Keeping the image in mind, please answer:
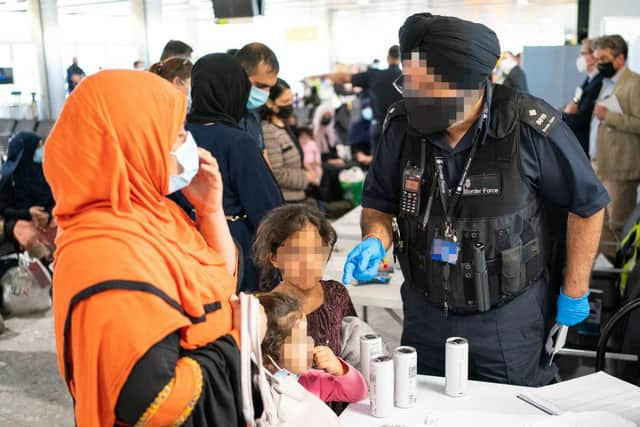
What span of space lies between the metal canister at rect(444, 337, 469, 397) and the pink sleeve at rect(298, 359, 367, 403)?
23 cm

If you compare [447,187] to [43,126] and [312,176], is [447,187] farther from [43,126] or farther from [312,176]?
[43,126]

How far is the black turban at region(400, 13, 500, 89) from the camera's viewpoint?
175 centimetres

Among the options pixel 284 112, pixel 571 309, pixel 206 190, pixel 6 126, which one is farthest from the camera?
pixel 6 126

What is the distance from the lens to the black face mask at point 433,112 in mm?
1805

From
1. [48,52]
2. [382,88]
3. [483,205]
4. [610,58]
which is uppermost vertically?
[48,52]

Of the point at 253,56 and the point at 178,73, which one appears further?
the point at 253,56

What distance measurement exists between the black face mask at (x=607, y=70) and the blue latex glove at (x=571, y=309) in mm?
3978

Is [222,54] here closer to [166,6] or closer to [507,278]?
[507,278]

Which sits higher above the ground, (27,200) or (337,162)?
(27,200)

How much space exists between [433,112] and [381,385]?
28.7 inches

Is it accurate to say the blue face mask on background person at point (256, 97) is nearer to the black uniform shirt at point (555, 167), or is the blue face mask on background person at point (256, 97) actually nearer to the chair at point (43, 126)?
the black uniform shirt at point (555, 167)

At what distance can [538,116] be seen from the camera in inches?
72.4

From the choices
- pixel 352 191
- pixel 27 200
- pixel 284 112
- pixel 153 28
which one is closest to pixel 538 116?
pixel 284 112

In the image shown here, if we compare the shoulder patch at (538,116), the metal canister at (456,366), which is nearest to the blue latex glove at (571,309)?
the metal canister at (456,366)
